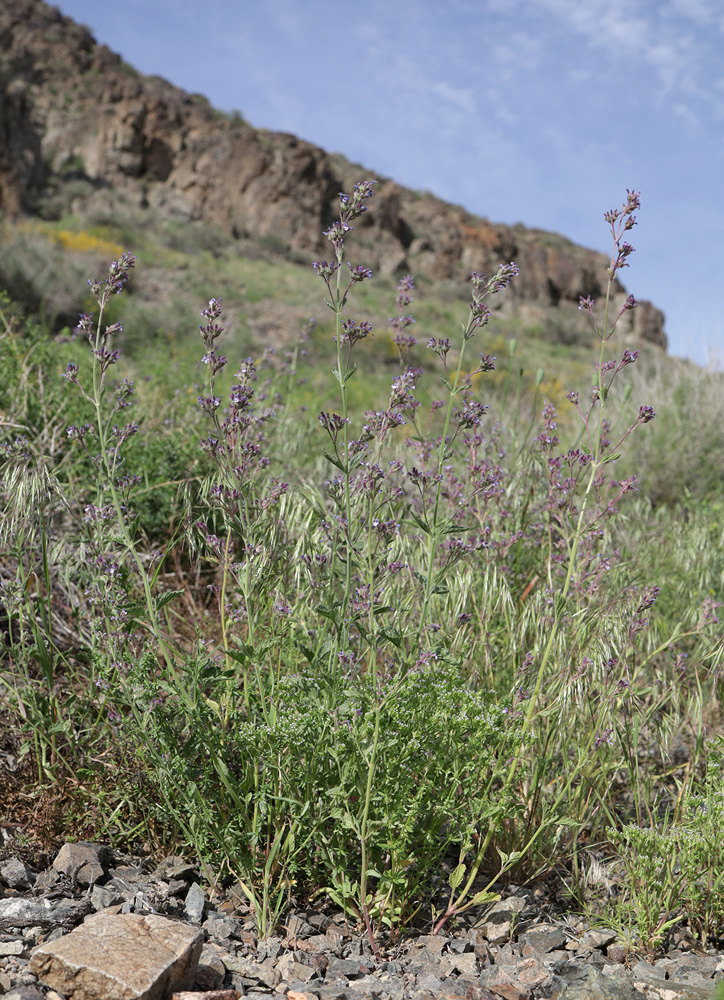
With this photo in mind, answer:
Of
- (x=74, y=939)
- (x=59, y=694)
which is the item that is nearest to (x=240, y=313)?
(x=59, y=694)

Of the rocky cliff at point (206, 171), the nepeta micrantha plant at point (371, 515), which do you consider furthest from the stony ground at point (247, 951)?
the rocky cliff at point (206, 171)

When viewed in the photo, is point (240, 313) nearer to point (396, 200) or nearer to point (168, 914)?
point (168, 914)

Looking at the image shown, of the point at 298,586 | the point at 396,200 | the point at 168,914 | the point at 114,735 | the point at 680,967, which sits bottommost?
the point at 168,914

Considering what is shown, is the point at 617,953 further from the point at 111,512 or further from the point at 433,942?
the point at 111,512

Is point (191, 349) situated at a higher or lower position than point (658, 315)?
lower

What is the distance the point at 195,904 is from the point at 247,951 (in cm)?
23

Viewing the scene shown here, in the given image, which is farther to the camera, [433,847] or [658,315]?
[658,315]

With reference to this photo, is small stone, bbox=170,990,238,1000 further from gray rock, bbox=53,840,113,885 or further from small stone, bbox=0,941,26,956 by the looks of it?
gray rock, bbox=53,840,113,885

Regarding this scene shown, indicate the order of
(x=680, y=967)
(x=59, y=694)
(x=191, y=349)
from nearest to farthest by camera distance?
(x=680, y=967) → (x=59, y=694) → (x=191, y=349)

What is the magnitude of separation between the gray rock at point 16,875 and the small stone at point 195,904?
51 cm

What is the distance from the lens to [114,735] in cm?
279

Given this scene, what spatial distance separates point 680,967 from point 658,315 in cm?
4088

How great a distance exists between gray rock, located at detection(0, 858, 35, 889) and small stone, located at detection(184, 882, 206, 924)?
0.51m

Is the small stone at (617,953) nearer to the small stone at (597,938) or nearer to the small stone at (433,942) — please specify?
the small stone at (597,938)
